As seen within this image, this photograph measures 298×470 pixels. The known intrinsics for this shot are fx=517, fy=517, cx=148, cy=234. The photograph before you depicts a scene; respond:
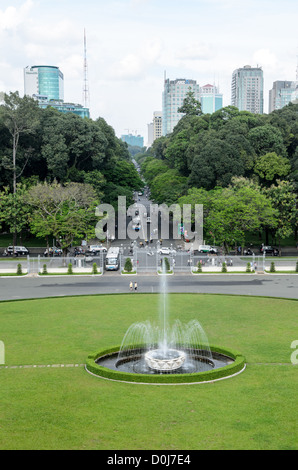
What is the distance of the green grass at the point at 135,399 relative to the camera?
595 inches

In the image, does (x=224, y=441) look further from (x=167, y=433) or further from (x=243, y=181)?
(x=243, y=181)

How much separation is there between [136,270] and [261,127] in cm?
3906

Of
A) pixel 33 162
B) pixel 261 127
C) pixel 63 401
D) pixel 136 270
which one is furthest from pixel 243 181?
pixel 63 401

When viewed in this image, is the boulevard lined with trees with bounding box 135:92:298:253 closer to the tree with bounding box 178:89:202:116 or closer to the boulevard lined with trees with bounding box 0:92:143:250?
the boulevard lined with trees with bounding box 0:92:143:250

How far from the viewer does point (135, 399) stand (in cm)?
1812

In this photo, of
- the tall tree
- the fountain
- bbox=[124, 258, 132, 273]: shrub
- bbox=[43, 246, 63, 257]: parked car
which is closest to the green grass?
the fountain

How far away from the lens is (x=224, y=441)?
14.9 metres

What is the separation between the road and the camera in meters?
40.9

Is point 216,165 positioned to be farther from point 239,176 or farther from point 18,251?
point 18,251

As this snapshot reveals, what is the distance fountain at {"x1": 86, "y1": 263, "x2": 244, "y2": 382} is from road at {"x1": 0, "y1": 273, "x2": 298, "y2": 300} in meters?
13.6

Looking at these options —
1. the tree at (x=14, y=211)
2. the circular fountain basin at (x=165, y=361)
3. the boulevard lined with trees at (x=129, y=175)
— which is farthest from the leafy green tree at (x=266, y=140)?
the circular fountain basin at (x=165, y=361)

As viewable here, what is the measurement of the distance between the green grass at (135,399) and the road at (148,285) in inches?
411

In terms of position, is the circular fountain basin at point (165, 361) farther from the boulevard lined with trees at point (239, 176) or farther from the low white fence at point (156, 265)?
the boulevard lined with trees at point (239, 176)

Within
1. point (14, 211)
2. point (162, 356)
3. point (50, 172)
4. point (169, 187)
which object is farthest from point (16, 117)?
point (162, 356)
